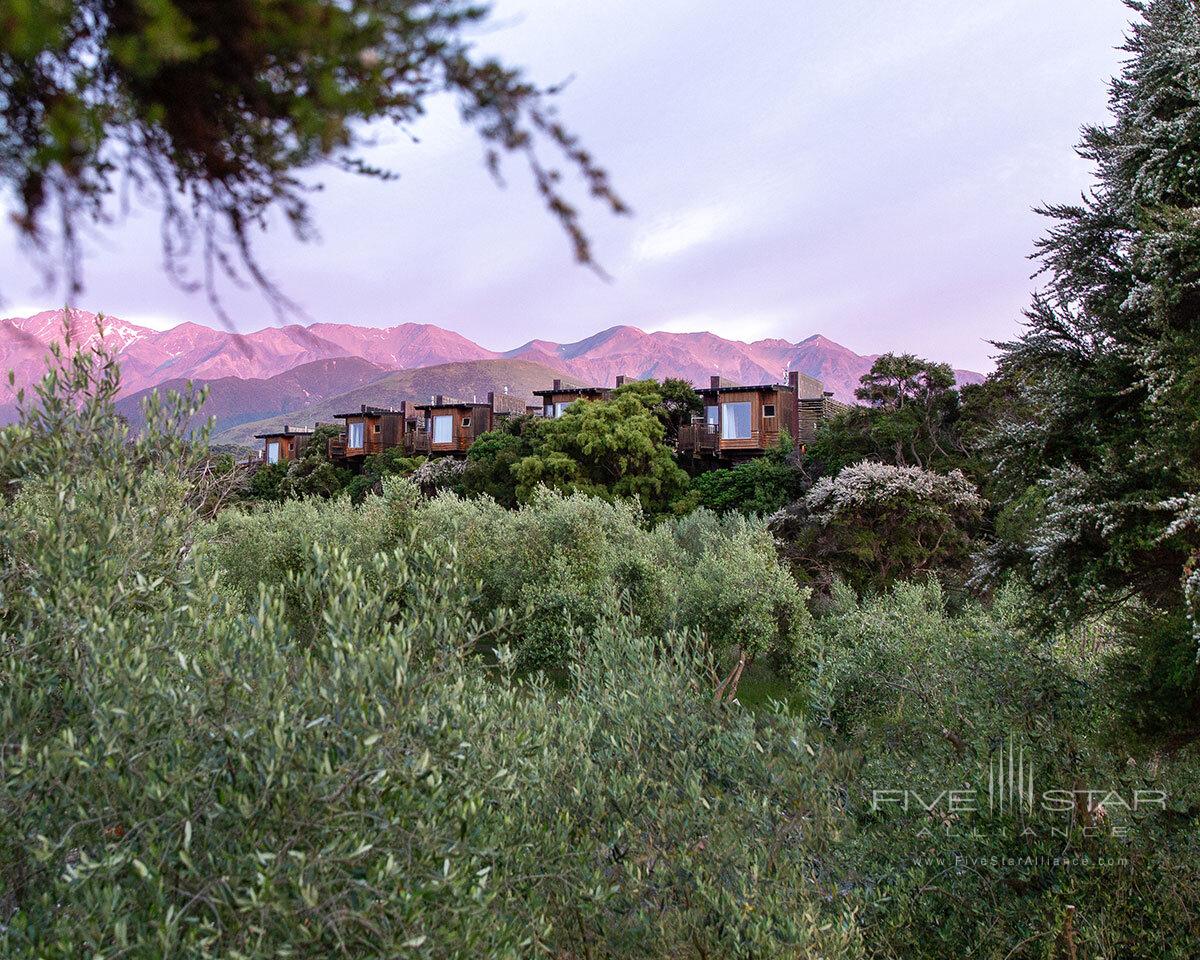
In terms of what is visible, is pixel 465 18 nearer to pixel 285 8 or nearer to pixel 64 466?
pixel 285 8

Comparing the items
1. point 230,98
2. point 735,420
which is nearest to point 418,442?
point 735,420

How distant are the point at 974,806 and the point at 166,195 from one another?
10.8 meters

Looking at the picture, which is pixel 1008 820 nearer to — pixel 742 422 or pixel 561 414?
pixel 561 414

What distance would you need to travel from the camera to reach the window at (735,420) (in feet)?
161

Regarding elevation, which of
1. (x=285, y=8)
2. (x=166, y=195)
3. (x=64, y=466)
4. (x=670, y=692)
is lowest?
(x=670, y=692)

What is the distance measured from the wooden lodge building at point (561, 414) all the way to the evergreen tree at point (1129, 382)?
89.6 feet

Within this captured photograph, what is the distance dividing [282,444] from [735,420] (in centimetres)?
4428

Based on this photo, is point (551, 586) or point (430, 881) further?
point (551, 586)

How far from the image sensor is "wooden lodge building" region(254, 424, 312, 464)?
72.1 metres

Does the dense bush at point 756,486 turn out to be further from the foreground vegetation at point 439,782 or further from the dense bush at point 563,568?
the foreground vegetation at point 439,782

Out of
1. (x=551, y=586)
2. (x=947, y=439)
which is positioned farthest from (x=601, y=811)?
(x=947, y=439)

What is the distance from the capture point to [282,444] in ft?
240

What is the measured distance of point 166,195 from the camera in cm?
213

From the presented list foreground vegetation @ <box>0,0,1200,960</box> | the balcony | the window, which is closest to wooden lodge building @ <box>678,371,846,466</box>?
the window
